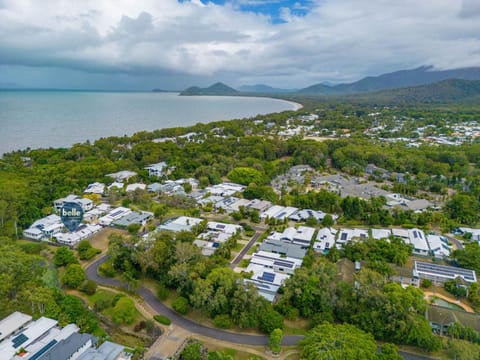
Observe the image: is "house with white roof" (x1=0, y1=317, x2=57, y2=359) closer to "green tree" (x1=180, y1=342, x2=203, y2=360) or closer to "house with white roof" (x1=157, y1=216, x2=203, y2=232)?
"green tree" (x1=180, y1=342, x2=203, y2=360)

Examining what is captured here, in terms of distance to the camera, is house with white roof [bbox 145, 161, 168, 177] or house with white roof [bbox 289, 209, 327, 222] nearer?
house with white roof [bbox 289, 209, 327, 222]

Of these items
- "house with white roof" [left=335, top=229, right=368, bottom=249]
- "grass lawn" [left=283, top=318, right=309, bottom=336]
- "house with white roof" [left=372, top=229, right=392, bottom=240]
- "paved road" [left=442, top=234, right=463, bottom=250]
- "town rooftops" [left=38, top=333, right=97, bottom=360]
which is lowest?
"paved road" [left=442, top=234, right=463, bottom=250]

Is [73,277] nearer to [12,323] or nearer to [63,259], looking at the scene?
[63,259]

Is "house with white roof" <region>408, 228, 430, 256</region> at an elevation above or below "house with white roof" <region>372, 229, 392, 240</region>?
below

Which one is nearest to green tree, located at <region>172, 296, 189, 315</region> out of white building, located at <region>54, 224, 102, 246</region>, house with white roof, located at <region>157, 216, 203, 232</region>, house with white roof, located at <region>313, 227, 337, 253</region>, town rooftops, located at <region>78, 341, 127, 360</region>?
town rooftops, located at <region>78, 341, 127, 360</region>

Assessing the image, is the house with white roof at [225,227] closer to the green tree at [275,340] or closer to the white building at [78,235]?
the white building at [78,235]

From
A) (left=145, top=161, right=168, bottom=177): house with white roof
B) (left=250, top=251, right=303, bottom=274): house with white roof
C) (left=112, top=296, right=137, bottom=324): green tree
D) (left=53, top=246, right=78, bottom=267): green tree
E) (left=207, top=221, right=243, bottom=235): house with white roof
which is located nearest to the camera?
(left=112, top=296, right=137, bottom=324): green tree

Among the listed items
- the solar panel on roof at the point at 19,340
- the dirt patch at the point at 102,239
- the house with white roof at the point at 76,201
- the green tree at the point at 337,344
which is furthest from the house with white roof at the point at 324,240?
the house with white roof at the point at 76,201
